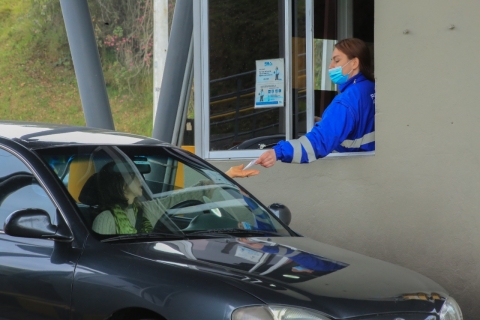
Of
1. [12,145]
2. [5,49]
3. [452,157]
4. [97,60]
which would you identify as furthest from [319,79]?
[5,49]

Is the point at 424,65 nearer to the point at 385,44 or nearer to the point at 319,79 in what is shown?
the point at 385,44

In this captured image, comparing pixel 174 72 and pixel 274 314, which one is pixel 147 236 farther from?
pixel 174 72

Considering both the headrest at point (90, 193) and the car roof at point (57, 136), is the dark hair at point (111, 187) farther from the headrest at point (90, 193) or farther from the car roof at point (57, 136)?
the car roof at point (57, 136)

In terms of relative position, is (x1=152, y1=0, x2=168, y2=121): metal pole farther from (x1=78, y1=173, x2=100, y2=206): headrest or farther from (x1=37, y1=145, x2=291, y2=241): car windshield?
(x1=78, y1=173, x2=100, y2=206): headrest

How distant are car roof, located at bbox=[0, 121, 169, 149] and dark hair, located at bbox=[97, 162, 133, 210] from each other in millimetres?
209

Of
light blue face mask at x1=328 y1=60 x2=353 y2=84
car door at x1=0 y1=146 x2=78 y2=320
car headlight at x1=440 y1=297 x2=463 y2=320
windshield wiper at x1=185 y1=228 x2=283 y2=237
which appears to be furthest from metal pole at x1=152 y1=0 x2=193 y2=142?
car headlight at x1=440 y1=297 x2=463 y2=320

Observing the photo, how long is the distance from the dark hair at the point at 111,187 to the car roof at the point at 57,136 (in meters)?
0.21

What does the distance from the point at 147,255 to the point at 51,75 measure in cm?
3203

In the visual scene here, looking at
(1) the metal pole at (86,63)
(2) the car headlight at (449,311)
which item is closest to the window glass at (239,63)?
(1) the metal pole at (86,63)

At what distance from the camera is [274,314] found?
11.1ft

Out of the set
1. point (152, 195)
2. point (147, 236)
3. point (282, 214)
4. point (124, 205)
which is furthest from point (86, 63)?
point (147, 236)

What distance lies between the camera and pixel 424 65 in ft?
22.1

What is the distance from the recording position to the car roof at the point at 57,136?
446 centimetres

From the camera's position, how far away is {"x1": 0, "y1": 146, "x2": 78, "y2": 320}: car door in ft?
12.7
